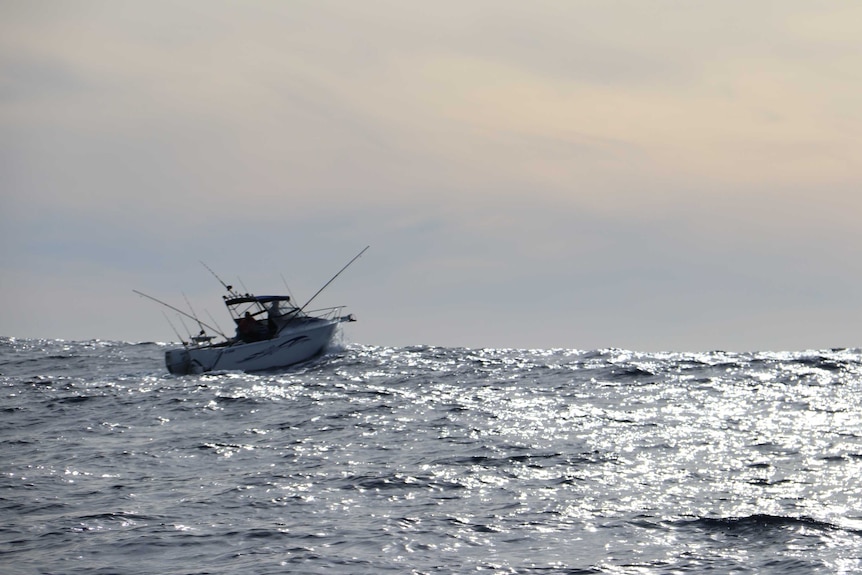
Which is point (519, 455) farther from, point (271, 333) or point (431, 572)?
point (271, 333)

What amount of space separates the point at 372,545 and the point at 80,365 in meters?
42.8

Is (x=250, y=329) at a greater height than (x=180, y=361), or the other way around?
(x=250, y=329)

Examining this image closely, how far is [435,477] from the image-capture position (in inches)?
760

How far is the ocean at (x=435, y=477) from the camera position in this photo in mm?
13781

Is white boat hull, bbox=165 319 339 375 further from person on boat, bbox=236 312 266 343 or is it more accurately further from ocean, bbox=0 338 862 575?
ocean, bbox=0 338 862 575

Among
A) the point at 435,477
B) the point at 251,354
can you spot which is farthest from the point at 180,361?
the point at 435,477

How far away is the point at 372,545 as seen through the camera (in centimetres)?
1432

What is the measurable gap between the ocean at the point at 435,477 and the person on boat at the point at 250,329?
6436 mm

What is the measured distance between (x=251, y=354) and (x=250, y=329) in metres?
1.87

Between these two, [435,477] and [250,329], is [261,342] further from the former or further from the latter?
[435,477]

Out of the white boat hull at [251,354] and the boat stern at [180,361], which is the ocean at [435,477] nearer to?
the white boat hull at [251,354]

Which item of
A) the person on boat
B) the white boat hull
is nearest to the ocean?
the white boat hull

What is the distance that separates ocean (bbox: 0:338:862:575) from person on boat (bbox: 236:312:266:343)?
6.44 meters

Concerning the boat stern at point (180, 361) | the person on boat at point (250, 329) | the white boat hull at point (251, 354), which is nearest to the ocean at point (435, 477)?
the white boat hull at point (251, 354)
